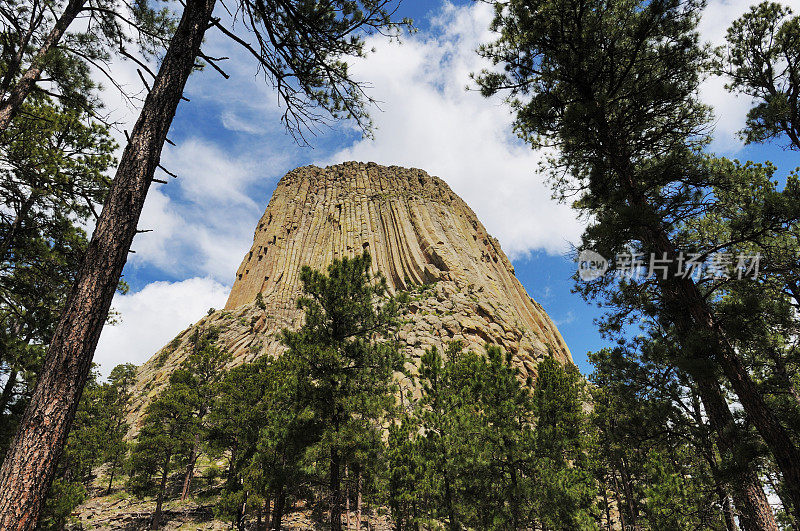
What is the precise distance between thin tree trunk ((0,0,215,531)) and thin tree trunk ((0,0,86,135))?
16.6 feet

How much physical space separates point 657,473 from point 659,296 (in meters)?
8.91

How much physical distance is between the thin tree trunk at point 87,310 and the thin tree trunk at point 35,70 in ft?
16.6

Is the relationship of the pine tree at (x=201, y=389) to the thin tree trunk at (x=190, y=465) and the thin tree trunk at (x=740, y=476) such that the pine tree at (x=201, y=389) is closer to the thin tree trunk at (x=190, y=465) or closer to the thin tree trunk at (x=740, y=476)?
the thin tree trunk at (x=190, y=465)

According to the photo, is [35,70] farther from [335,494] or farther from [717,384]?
[717,384]

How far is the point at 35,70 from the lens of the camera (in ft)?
22.3

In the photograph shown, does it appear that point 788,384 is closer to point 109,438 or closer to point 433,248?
point 109,438

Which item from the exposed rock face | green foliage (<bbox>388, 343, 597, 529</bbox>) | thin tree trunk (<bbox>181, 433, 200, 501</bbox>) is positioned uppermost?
the exposed rock face

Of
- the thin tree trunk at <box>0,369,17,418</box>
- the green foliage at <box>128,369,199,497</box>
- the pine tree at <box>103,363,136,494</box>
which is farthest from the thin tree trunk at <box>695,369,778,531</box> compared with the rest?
the pine tree at <box>103,363,136,494</box>

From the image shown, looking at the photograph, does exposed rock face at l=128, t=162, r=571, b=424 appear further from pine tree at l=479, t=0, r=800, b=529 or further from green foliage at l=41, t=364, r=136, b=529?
pine tree at l=479, t=0, r=800, b=529

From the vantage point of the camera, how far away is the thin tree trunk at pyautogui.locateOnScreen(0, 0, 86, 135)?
650 centimetres

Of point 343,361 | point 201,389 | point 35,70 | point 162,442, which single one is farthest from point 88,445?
point 35,70

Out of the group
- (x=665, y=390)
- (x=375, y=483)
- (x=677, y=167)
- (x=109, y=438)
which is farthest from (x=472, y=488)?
(x=109, y=438)

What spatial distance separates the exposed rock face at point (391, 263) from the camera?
43312 mm

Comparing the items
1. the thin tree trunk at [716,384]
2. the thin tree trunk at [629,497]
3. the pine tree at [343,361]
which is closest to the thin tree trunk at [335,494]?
the pine tree at [343,361]
